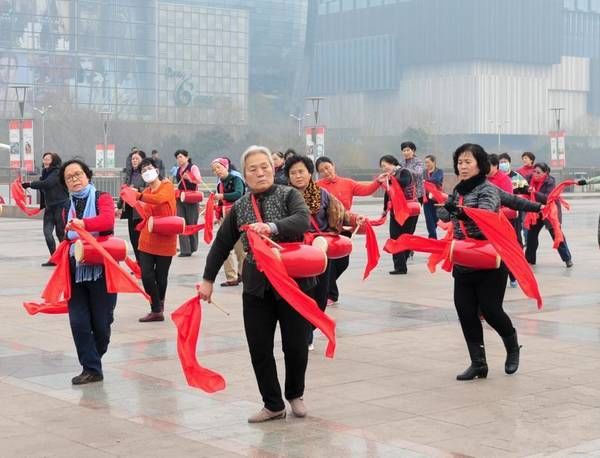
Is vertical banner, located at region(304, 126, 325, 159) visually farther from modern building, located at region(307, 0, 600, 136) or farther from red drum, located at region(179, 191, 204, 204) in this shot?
modern building, located at region(307, 0, 600, 136)

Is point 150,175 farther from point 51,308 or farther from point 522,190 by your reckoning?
point 522,190

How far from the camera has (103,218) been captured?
856 cm

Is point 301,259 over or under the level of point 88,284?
over

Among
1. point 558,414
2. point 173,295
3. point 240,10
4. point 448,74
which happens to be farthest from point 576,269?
point 240,10

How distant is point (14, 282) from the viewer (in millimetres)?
15727

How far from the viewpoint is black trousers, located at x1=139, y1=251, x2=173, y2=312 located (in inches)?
459

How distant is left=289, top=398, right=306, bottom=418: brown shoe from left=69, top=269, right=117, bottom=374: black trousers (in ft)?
6.22

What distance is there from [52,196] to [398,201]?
639cm

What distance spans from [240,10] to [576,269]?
366 feet

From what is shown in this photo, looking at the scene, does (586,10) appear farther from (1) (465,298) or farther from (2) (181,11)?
(1) (465,298)

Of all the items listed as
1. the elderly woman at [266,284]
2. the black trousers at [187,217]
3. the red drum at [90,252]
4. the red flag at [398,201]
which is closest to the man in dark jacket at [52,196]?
the black trousers at [187,217]

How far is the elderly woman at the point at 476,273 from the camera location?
8.38m

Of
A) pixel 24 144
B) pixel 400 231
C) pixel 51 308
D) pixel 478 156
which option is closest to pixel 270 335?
pixel 478 156

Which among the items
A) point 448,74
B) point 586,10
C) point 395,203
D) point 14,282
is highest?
point 586,10
